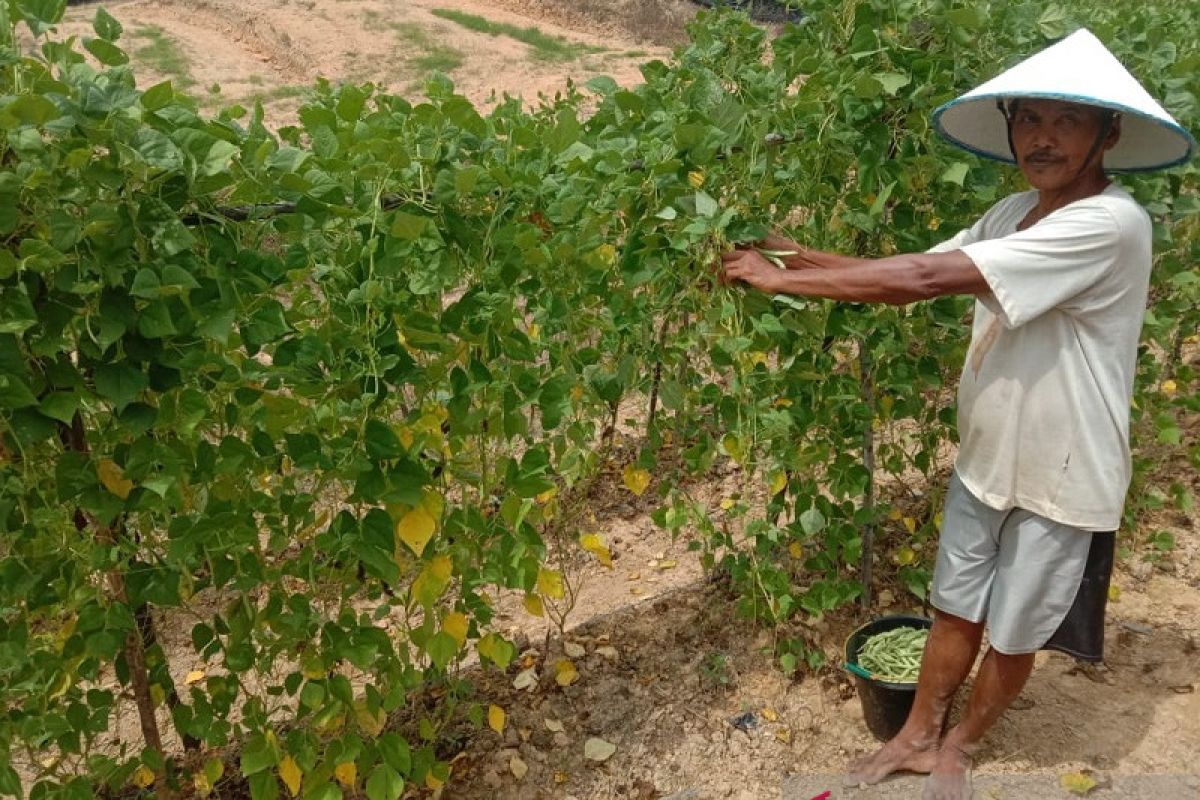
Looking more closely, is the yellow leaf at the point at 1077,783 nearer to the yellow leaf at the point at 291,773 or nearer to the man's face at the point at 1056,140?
the man's face at the point at 1056,140

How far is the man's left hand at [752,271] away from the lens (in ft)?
6.32

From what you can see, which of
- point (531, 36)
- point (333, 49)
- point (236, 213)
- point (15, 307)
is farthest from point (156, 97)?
point (531, 36)

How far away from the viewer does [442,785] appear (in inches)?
92.4

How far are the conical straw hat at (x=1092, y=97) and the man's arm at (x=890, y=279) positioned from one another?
0.32 m

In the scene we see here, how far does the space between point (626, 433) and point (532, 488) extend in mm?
2423

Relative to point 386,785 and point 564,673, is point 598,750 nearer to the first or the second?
point 564,673

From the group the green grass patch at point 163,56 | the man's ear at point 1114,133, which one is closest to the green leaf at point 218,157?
the man's ear at point 1114,133

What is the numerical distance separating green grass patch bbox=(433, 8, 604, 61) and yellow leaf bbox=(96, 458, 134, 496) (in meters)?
15.1

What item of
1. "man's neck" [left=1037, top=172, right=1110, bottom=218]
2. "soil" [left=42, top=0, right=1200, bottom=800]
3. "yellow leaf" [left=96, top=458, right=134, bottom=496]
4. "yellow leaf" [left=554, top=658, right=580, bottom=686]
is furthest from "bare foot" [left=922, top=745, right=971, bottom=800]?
"yellow leaf" [left=96, top=458, right=134, bottom=496]

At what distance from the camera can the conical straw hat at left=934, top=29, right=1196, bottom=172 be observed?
1.83m

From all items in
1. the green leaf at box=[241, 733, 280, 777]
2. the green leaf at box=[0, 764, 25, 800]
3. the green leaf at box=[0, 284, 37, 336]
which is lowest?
the green leaf at box=[241, 733, 280, 777]

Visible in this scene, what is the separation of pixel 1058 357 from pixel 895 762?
103 centimetres

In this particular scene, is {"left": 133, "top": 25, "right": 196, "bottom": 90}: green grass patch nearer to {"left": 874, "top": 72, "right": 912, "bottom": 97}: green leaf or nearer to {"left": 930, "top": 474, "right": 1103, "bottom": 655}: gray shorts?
{"left": 874, "top": 72, "right": 912, "bottom": 97}: green leaf

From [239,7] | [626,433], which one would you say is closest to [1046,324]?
[626,433]
